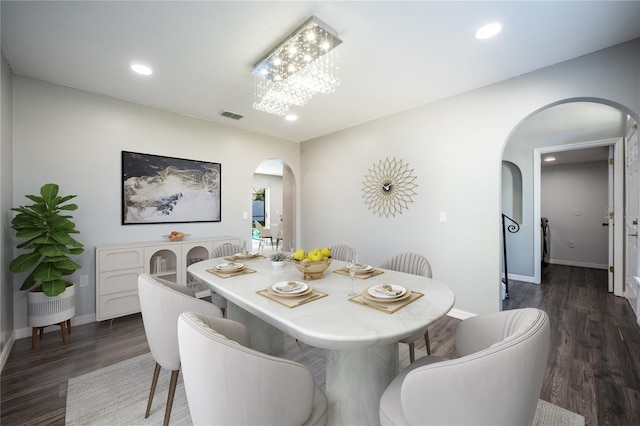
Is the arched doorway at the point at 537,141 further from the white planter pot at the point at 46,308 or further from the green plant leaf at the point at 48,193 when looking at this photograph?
the white planter pot at the point at 46,308

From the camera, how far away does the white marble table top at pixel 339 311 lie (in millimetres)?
980

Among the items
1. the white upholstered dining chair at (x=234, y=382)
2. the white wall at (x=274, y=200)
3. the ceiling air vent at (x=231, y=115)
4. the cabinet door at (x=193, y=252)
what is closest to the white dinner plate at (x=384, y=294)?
the white upholstered dining chair at (x=234, y=382)

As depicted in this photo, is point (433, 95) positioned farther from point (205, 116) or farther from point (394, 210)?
point (205, 116)

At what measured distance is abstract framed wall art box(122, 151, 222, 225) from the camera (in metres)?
3.23

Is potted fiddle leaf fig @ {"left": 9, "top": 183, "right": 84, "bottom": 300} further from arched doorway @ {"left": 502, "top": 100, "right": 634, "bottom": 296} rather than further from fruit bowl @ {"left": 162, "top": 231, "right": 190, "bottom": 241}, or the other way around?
arched doorway @ {"left": 502, "top": 100, "right": 634, "bottom": 296}

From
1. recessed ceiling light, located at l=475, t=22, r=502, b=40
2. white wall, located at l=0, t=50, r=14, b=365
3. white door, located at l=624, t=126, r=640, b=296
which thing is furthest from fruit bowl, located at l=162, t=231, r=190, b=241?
white door, located at l=624, t=126, r=640, b=296

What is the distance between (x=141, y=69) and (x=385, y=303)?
2.95m

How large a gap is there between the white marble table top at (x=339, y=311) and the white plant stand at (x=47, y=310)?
1.77 m

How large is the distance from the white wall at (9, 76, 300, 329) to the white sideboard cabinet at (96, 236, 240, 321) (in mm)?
328

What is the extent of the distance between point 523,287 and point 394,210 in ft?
8.72

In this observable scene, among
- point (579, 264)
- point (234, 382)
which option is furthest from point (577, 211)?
point (234, 382)

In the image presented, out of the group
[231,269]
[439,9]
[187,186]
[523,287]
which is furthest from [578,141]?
[187,186]

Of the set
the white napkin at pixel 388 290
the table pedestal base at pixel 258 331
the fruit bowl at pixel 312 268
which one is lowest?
the table pedestal base at pixel 258 331

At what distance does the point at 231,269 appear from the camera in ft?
6.36
